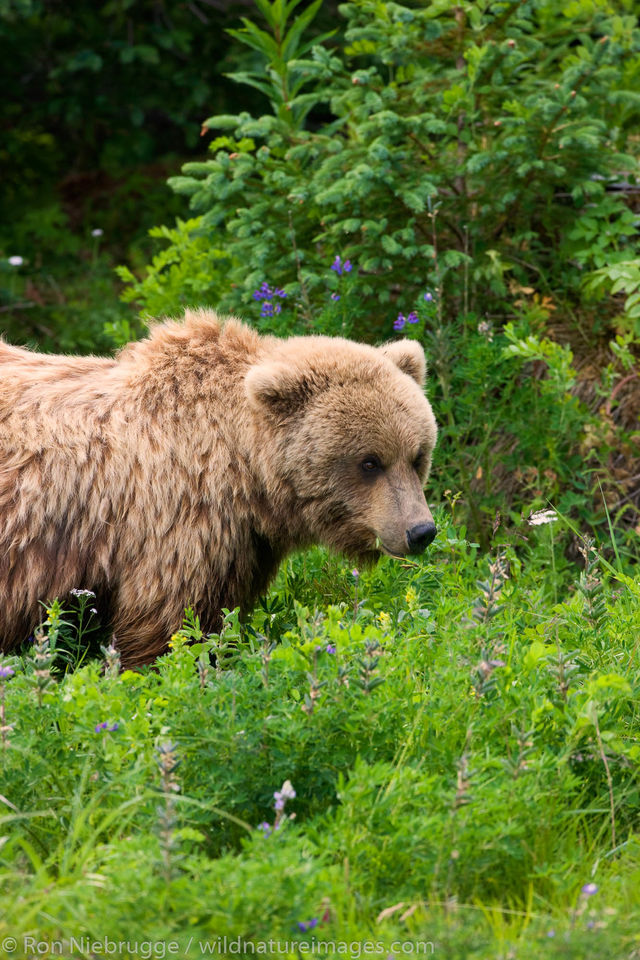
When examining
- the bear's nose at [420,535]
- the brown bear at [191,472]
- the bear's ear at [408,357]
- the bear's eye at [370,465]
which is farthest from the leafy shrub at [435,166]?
the bear's nose at [420,535]

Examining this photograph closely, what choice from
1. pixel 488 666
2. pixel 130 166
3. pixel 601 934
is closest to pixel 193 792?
pixel 488 666

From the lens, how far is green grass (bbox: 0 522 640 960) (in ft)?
8.68

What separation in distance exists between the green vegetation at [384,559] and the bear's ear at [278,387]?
826 millimetres

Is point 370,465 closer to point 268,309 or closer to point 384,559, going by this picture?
point 384,559

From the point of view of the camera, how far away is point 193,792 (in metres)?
3.10

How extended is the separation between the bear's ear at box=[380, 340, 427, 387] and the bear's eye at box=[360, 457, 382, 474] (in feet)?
1.93

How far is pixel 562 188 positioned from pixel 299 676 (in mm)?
4590

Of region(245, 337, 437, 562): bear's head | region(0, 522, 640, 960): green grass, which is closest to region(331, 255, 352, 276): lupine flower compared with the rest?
region(245, 337, 437, 562): bear's head

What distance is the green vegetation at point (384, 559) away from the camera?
286 cm

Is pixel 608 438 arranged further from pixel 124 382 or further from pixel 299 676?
pixel 299 676

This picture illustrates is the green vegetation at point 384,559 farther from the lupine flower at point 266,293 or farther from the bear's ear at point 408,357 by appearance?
the bear's ear at point 408,357

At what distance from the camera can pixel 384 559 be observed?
4.94 m

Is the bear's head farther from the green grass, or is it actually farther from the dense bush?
the dense bush

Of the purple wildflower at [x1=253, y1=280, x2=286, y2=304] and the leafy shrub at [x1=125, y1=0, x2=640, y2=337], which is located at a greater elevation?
the leafy shrub at [x1=125, y1=0, x2=640, y2=337]
